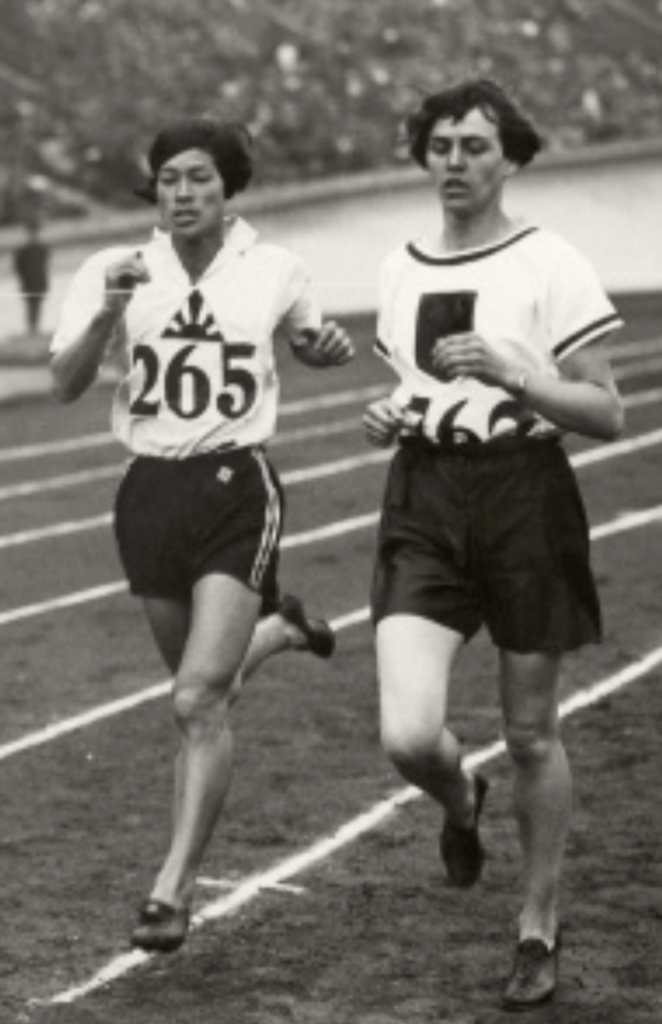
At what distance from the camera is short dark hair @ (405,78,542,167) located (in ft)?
18.5

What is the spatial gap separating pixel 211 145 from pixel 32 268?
20396mm

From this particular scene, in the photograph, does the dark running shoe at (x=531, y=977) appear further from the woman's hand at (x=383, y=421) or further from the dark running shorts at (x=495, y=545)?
the woman's hand at (x=383, y=421)

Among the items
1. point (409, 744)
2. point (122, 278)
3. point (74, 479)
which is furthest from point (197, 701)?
point (74, 479)

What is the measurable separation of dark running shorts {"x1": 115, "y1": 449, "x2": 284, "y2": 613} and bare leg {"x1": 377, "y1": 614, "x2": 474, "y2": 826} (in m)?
0.59

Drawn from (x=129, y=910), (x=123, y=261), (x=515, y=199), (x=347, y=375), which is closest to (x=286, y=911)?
(x=129, y=910)

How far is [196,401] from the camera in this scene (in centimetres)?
613

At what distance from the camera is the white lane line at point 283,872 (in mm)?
5952

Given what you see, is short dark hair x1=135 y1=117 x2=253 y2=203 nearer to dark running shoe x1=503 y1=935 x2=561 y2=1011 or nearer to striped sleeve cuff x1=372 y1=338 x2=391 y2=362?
striped sleeve cuff x1=372 y1=338 x2=391 y2=362

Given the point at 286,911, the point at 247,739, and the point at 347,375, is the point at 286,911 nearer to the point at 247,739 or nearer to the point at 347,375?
the point at 247,739

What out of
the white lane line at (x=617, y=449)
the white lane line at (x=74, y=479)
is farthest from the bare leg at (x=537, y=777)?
the white lane line at (x=617, y=449)

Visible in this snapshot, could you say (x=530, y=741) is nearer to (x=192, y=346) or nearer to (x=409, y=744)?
(x=409, y=744)

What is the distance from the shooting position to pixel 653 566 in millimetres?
12828

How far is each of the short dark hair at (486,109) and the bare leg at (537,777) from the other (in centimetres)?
103

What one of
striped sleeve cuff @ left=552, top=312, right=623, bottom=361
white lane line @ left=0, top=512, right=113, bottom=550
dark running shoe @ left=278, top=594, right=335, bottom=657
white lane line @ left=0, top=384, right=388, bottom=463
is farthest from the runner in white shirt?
white lane line @ left=0, top=384, right=388, bottom=463
